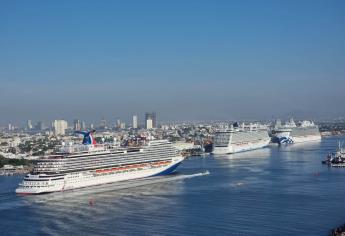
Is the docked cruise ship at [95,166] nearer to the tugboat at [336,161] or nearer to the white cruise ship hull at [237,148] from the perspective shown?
the tugboat at [336,161]

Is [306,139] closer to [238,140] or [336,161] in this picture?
[238,140]

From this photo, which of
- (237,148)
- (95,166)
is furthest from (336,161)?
(95,166)

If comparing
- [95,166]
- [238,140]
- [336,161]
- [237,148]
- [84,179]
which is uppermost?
[238,140]

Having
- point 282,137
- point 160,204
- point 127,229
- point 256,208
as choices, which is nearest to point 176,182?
point 160,204

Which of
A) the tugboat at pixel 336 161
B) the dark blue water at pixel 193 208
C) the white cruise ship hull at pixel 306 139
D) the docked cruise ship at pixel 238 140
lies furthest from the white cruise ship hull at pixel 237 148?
the dark blue water at pixel 193 208

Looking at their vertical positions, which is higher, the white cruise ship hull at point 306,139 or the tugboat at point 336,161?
the white cruise ship hull at point 306,139

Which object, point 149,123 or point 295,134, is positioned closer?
point 295,134
